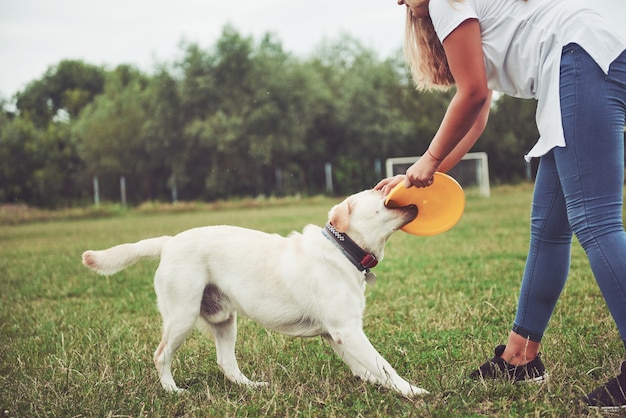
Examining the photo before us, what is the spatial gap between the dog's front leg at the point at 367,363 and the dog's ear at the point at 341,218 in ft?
1.66

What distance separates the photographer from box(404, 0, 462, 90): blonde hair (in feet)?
9.10

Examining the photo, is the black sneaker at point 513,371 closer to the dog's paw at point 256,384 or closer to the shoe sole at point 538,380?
the shoe sole at point 538,380

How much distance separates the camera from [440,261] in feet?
23.2

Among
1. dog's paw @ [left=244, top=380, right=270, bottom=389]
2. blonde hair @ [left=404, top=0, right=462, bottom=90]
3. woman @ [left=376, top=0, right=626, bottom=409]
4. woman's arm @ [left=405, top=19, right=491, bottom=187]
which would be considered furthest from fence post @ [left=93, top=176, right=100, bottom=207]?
woman @ [left=376, top=0, right=626, bottom=409]

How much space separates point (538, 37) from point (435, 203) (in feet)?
3.70

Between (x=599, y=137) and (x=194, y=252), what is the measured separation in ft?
6.39

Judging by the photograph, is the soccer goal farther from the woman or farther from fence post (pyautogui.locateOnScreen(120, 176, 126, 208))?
the woman

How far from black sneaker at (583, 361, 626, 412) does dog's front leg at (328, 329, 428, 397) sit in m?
0.68

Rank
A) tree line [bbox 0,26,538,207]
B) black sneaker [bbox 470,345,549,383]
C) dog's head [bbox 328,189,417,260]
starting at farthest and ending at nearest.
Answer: tree line [bbox 0,26,538,207]
dog's head [bbox 328,189,417,260]
black sneaker [bbox 470,345,549,383]

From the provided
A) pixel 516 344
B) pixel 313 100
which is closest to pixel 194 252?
pixel 516 344

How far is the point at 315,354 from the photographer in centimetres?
373

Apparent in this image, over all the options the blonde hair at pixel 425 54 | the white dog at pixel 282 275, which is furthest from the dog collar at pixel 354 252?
the blonde hair at pixel 425 54

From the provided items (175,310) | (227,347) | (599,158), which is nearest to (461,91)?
(599,158)

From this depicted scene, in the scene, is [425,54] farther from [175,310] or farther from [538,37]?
[175,310]
